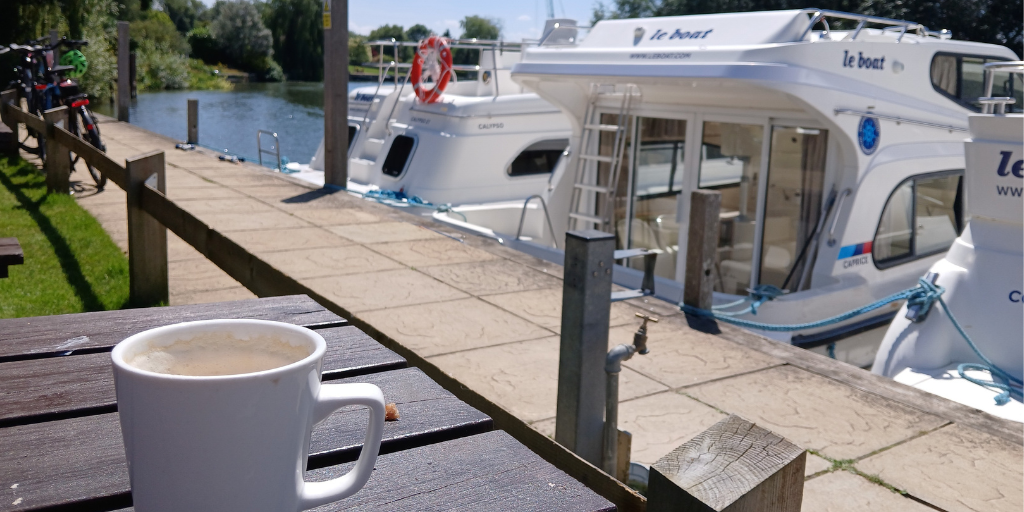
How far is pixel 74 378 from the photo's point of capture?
1.46 metres

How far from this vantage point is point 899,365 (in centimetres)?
558

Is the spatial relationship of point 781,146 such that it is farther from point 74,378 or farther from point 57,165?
point 57,165

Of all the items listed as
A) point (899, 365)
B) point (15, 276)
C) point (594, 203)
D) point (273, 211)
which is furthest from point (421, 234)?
point (899, 365)

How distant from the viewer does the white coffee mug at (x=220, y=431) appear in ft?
2.61

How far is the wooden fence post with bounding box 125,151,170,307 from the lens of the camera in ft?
16.2

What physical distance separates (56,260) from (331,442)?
19.1ft

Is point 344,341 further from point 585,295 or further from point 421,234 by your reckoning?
point 421,234

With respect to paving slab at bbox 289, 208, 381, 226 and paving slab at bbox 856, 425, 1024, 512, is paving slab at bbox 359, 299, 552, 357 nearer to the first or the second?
paving slab at bbox 856, 425, 1024, 512

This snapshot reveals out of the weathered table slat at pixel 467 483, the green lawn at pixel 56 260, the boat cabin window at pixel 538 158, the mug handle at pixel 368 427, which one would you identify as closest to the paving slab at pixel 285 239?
the green lawn at pixel 56 260

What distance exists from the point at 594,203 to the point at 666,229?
2.76ft

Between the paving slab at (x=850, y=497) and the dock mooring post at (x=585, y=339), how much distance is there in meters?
0.95

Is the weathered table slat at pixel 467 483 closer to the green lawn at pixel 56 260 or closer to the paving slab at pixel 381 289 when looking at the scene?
the paving slab at pixel 381 289

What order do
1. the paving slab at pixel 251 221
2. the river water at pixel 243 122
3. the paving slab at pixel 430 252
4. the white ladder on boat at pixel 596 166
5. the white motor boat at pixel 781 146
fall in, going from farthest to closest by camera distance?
the river water at pixel 243 122 → the white ladder on boat at pixel 596 166 → the paving slab at pixel 251 221 → the white motor boat at pixel 781 146 → the paving slab at pixel 430 252

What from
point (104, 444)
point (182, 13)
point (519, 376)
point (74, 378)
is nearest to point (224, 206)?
point (519, 376)
